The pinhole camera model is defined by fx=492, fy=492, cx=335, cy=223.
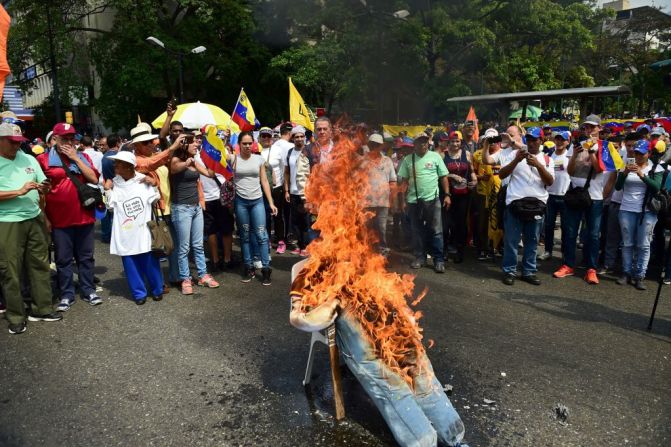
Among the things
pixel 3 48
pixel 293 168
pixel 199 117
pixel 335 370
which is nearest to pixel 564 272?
pixel 293 168

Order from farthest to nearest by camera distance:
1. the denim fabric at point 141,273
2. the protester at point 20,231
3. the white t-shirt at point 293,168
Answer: the white t-shirt at point 293,168
the denim fabric at point 141,273
the protester at point 20,231

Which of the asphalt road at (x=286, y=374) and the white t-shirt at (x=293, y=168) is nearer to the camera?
the asphalt road at (x=286, y=374)

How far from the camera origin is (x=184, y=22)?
25516 millimetres

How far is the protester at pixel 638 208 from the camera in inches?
244

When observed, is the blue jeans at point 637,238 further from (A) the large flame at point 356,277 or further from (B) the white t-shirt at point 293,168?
(B) the white t-shirt at point 293,168

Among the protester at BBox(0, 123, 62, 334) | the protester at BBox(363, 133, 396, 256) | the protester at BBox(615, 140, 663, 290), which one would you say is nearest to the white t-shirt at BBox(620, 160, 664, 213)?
the protester at BBox(615, 140, 663, 290)

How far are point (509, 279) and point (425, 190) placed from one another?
1681 mm

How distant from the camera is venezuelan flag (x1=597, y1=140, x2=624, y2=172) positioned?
264 inches

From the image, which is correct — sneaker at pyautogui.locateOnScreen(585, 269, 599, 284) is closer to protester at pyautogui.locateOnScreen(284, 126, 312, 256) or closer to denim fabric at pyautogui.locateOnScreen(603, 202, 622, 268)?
denim fabric at pyautogui.locateOnScreen(603, 202, 622, 268)

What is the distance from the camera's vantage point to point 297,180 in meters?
7.50

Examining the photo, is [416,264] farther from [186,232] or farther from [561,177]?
[186,232]

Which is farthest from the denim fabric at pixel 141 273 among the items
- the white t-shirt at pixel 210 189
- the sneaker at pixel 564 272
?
the sneaker at pixel 564 272

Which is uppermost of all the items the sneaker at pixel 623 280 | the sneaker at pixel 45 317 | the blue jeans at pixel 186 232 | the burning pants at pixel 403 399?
the blue jeans at pixel 186 232

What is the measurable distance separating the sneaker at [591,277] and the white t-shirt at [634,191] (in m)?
0.93
